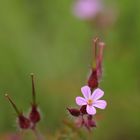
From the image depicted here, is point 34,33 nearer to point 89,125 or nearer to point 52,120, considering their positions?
point 52,120

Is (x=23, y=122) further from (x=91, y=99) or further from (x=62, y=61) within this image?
(x=62, y=61)

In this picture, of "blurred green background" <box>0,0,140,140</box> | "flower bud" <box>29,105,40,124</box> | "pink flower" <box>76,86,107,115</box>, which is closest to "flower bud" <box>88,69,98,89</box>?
"pink flower" <box>76,86,107,115</box>

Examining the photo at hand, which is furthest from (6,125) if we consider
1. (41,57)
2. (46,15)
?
(46,15)

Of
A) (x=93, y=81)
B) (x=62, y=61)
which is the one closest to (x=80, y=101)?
(x=93, y=81)

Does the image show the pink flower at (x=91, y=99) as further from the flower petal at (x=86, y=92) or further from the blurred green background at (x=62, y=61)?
the blurred green background at (x=62, y=61)

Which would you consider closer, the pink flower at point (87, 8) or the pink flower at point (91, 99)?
the pink flower at point (91, 99)

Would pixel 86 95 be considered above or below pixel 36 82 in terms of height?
below

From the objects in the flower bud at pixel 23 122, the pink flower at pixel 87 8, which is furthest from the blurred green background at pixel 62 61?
the flower bud at pixel 23 122
